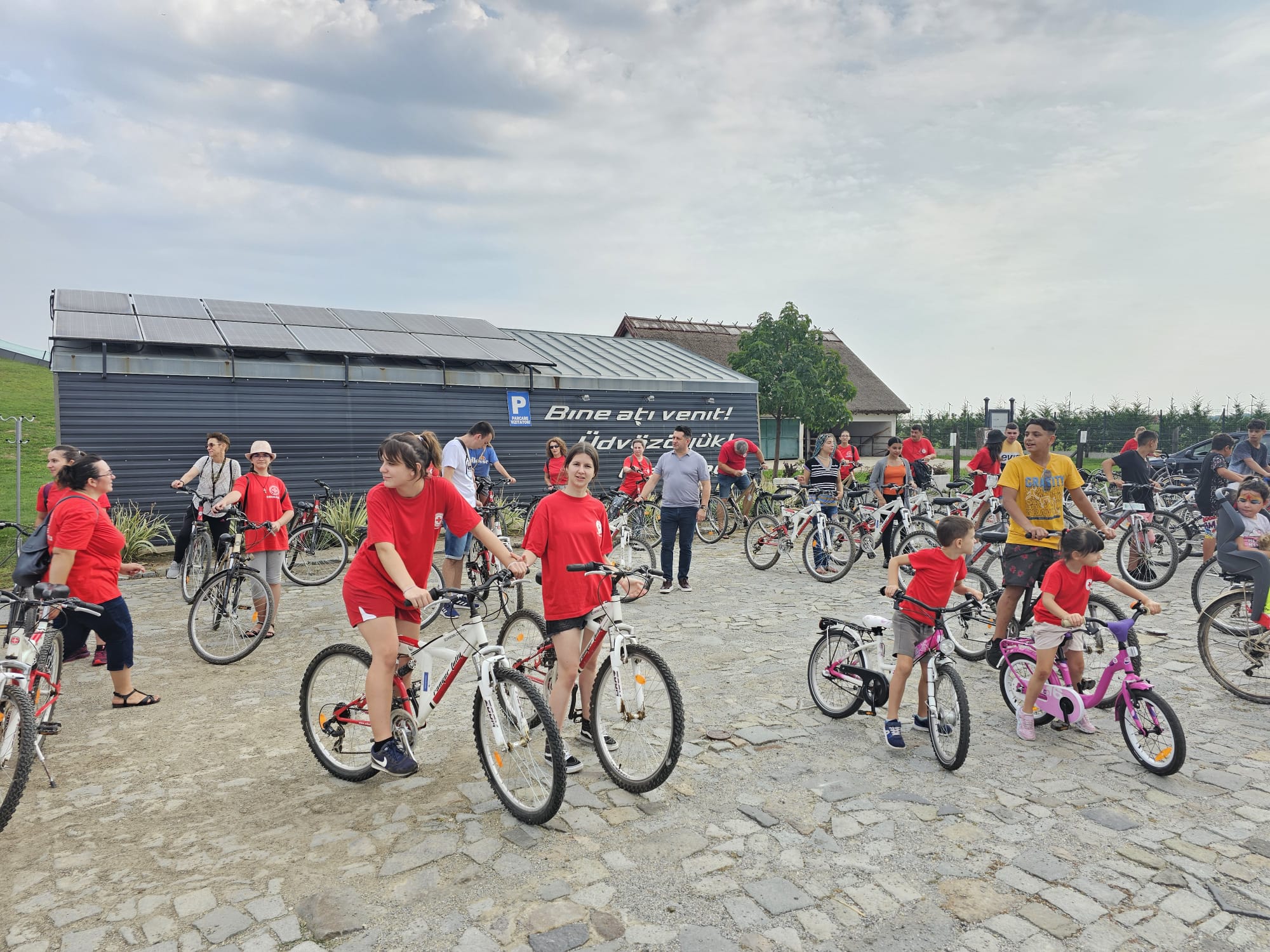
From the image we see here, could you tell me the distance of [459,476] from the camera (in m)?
8.28

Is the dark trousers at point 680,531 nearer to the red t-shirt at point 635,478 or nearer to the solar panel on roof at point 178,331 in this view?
the red t-shirt at point 635,478

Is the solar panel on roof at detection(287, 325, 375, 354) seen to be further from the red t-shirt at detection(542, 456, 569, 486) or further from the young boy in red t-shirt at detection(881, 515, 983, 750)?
the young boy in red t-shirt at detection(881, 515, 983, 750)

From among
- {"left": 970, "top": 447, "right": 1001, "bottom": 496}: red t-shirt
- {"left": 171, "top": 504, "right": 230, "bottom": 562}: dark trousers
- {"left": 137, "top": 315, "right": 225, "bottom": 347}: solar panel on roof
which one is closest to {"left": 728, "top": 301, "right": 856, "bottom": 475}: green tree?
{"left": 970, "top": 447, "right": 1001, "bottom": 496}: red t-shirt

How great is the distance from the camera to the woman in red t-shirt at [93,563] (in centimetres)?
480

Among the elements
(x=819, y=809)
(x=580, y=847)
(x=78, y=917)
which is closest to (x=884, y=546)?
(x=819, y=809)

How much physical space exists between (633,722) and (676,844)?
649mm

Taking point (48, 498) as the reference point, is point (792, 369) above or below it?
above

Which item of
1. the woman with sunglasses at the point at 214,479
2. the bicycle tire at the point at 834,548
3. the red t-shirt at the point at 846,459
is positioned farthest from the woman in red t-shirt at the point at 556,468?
the red t-shirt at the point at 846,459

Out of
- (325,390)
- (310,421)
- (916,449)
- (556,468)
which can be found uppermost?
(325,390)

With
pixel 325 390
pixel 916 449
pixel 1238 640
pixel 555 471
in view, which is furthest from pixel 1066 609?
pixel 325 390

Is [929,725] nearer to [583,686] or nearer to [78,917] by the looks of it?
[583,686]

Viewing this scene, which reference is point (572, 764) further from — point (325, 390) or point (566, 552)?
point (325, 390)

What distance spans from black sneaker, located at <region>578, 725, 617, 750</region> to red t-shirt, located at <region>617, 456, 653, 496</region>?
8142 millimetres

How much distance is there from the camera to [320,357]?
14.3 meters
